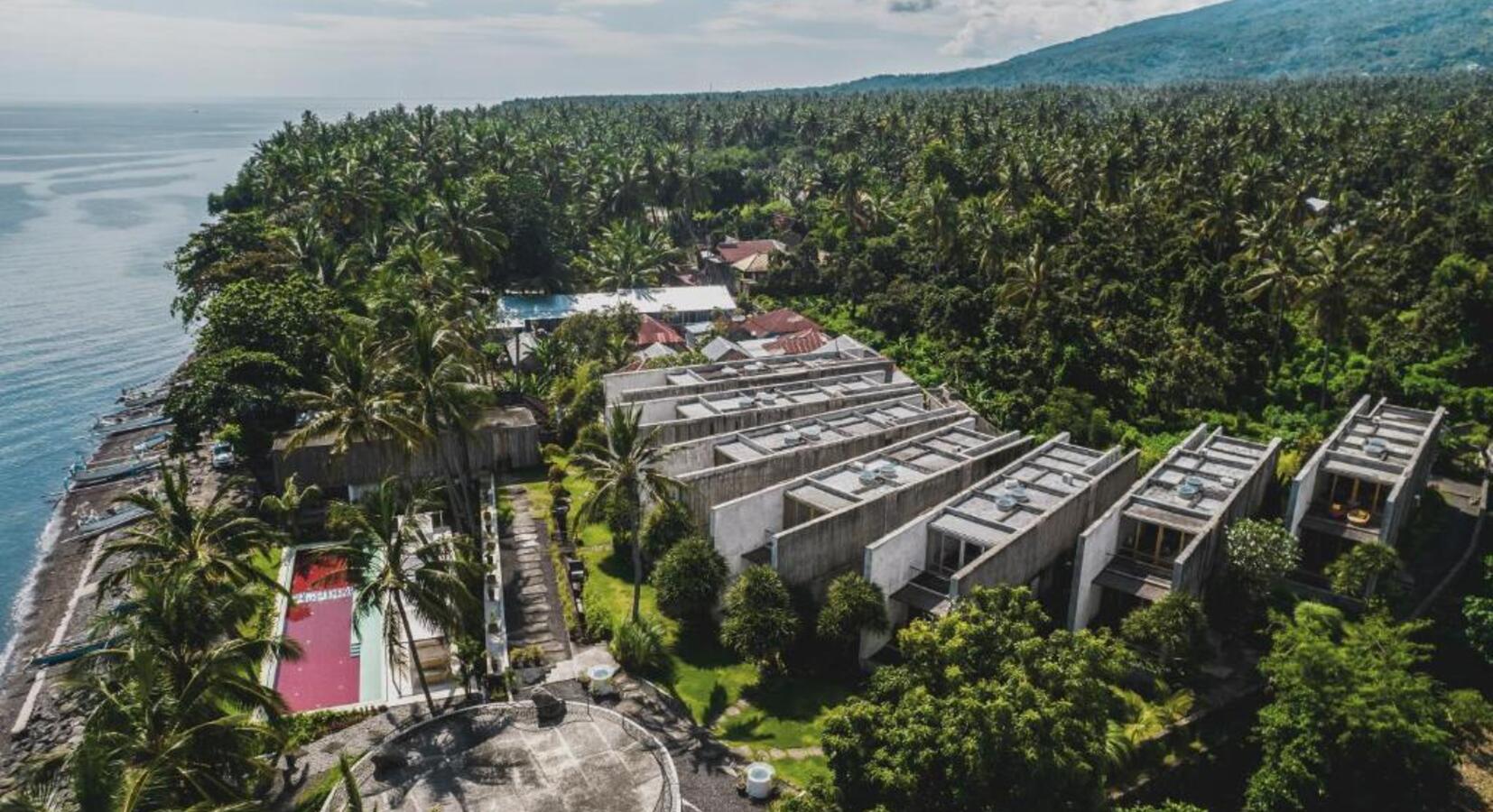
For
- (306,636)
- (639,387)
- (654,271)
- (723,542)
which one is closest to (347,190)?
(654,271)

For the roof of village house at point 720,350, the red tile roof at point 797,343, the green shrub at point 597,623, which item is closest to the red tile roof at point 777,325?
the red tile roof at point 797,343

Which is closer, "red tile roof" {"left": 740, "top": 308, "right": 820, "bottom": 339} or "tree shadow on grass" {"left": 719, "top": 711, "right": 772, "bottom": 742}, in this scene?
"tree shadow on grass" {"left": 719, "top": 711, "right": 772, "bottom": 742}

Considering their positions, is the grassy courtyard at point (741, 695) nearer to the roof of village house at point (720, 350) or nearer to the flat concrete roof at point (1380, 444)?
the flat concrete roof at point (1380, 444)

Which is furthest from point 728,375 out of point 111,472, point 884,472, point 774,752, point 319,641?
point 111,472

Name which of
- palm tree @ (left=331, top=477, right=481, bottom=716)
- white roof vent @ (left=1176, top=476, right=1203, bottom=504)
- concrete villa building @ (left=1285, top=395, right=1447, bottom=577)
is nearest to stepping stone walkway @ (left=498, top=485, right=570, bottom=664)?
palm tree @ (left=331, top=477, right=481, bottom=716)

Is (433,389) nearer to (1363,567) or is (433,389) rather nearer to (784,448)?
(784,448)

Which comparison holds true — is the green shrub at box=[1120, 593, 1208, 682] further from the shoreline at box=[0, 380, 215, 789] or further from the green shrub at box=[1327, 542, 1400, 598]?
the shoreline at box=[0, 380, 215, 789]

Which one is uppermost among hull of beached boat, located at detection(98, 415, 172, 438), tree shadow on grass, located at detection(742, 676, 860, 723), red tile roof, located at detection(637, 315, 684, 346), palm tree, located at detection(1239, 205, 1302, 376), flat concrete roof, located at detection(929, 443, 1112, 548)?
palm tree, located at detection(1239, 205, 1302, 376)
